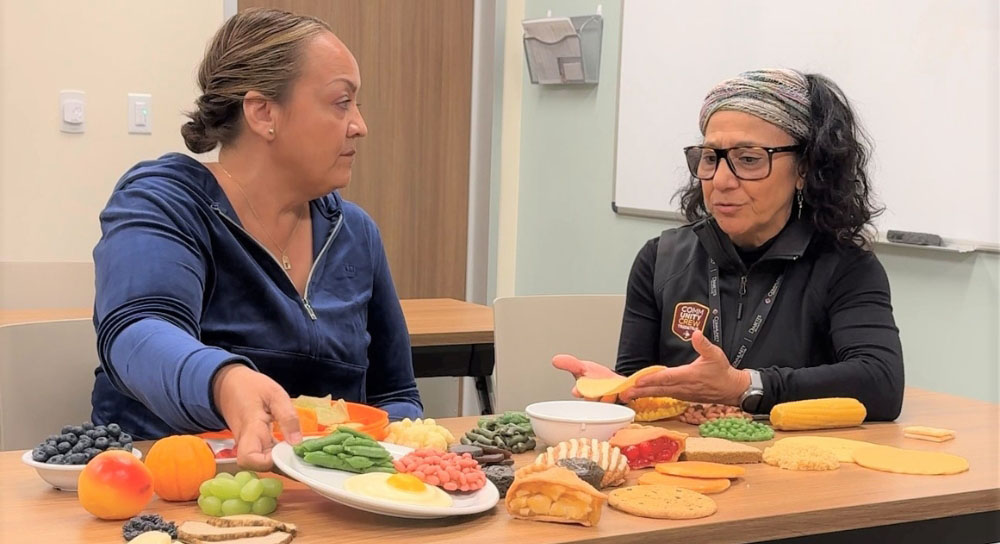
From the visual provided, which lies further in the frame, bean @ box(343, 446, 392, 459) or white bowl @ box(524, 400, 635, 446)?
white bowl @ box(524, 400, 635, 446)

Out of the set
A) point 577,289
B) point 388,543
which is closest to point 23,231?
point 577,289

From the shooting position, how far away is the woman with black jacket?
206 cm

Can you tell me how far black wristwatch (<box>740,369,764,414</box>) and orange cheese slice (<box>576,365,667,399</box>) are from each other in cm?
18

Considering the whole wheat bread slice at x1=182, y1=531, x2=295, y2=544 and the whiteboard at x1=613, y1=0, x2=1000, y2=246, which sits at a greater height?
the whiteboard at x1=613, y1=0, x2=1000, y2=246

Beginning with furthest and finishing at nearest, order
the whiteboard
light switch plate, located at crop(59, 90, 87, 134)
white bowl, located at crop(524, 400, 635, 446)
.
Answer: light switch plate, located at crop(59, 90, 87, 134) → the whiteboard → white bowl, located at crop(524, 400, 635, 446)

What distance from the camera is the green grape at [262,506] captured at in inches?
47.4

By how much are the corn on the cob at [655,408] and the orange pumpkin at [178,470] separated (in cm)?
77

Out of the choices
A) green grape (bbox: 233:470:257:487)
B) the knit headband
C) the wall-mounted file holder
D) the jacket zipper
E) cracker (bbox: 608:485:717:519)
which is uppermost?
the wall-mounted file holder

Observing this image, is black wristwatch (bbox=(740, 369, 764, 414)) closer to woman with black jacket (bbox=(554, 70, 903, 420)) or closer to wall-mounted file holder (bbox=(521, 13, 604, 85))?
woman with black jacket (bbox=(554, 70, 903, 420))

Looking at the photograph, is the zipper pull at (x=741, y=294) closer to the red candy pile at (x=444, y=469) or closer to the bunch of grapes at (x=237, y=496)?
the red candy pile at (x=444, y=469)

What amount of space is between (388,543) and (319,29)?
103 cm

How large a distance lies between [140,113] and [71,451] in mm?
3189

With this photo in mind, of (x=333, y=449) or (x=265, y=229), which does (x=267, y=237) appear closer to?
(x=265, y=229)

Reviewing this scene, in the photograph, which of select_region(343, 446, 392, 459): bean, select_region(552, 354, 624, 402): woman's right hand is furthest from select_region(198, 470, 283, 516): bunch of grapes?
select_region(552, 354, 624, 402): woman's right hand
